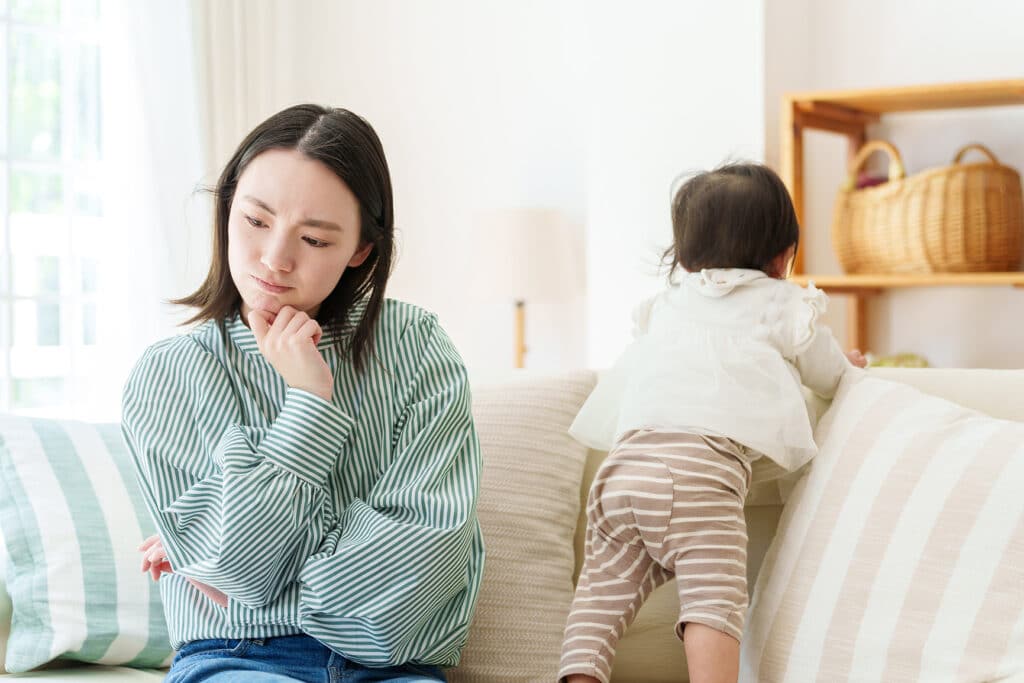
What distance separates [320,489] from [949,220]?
1960 mm

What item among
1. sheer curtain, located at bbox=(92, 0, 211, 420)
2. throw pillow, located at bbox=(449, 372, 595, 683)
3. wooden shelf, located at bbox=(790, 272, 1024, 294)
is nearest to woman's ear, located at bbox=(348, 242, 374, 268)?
throw pillow, located at bbox=(449, 372, 595, 683)

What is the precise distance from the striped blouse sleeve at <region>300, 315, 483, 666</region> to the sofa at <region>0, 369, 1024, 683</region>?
0.19 meters

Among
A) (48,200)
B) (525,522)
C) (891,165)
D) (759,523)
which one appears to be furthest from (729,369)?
(48,200)

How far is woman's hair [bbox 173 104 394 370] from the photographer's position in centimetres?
135

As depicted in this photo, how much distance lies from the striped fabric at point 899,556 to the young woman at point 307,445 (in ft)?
1.32

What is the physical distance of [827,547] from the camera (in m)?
1.41

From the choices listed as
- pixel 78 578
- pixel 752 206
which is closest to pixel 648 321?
pixel 752 206

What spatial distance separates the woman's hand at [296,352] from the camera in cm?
131

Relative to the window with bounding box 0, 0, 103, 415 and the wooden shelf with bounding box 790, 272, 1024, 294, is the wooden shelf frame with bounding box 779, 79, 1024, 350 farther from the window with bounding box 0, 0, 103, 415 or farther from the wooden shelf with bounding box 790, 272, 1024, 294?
the window with bounding box 0, 0, 103, 415

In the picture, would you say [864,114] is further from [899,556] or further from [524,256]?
[899,556]

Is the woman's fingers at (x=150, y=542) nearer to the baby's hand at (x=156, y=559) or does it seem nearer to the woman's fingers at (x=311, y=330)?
the baby's hand at (x=156, y=559)

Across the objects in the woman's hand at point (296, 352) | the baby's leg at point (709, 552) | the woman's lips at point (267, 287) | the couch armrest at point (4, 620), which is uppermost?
the woman's lips at point (267, 287)

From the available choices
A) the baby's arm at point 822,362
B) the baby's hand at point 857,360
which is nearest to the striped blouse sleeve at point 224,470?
the baby's arm at point 822,362

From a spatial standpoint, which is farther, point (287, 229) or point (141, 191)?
point (141, 191)
